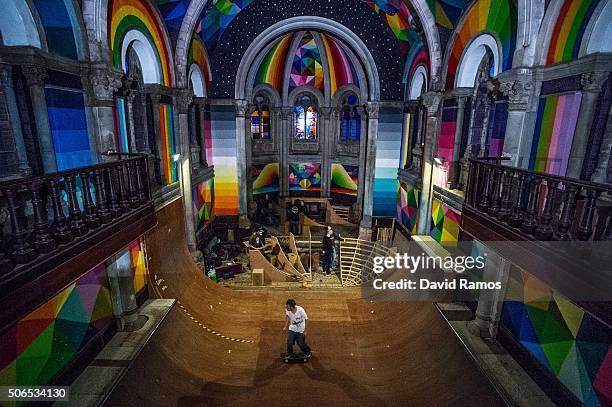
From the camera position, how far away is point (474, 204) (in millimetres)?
5672

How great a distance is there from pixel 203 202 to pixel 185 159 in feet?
9.93

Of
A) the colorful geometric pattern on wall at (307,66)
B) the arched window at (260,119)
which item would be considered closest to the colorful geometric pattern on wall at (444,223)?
the colorful geometric pattern on wall at (307,66)

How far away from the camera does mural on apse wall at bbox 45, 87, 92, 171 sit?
529 centimetres

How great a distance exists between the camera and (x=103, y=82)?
233 inches

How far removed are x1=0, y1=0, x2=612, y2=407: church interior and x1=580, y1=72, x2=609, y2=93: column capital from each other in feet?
0.06

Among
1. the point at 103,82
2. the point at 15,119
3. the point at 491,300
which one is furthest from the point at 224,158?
the point at 491,300

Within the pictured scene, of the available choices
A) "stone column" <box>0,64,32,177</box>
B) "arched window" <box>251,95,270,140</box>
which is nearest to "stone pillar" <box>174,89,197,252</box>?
"stone column" <box>0,64,32,177</box>

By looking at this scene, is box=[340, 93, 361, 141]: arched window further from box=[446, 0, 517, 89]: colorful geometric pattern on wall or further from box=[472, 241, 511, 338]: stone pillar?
box=[472, 241, 511, 338]: stone pillar

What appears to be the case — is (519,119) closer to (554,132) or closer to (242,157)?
(554,132)

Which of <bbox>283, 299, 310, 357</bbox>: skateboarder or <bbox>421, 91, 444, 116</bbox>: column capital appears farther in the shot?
<bbox>421, 91, 444, 116</bbox>: column capital

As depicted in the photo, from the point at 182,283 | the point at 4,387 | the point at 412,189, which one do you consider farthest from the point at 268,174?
the point at 4,387

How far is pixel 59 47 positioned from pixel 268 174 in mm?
11787

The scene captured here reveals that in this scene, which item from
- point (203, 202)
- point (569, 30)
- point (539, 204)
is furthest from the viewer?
point (203, 202)

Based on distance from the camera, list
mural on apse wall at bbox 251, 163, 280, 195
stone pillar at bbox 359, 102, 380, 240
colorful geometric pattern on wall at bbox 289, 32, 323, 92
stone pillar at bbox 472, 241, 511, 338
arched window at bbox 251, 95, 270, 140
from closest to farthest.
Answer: stone pillar at bbox 472, 241, 511, 338, stone pillar at bbox 359, 102, 380, 240, colorful geometric pattern on wall at bbox 289, 32, 323, 92, mural on apse wall at bbox 251, 163, 280, 195, arched window at bbox 251, 95, 270, 140
